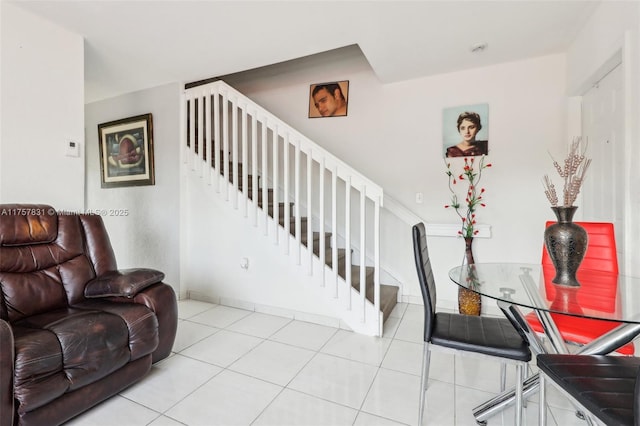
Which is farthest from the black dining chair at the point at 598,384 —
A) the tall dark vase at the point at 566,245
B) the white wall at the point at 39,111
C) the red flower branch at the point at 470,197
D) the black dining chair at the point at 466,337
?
the white wall at the point at 39,111

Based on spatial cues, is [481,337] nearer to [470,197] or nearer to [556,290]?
[556,290]

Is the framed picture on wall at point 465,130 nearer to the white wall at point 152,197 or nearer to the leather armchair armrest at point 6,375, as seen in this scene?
the white wall at point 152,197

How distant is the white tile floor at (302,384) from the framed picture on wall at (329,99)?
8.02ft

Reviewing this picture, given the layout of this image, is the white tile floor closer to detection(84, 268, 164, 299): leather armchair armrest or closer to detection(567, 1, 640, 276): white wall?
detection(84, 268, 164, 299): leather armchair armrest

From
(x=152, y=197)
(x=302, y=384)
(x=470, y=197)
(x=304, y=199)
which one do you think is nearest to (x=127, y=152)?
(x=152, y=197)

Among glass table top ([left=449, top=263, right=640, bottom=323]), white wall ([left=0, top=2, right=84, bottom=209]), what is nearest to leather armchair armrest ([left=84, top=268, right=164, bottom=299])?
white wall ([left=0, top=2, right=84, bottom=209])

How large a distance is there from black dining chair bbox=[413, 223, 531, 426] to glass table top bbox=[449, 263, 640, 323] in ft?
0.64

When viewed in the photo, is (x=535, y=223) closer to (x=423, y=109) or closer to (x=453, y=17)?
(x=423, y=109)

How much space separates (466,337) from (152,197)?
3446 millimetres

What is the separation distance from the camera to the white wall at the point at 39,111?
2043 millimetres

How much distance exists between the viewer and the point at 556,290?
1.32m

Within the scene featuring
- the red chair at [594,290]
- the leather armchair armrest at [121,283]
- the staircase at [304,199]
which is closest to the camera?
the red chair at [594,290]

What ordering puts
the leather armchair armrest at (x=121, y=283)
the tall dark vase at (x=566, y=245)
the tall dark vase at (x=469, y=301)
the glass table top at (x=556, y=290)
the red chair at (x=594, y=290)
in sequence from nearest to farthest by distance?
the glass table top at (x=556, y=290), the red chair at (x=594, y=290), the tall dark vase at (x=566, y=245), the leather armchair armrest at (x=121, y=283), the tall dark vase at (x=469, y=301)

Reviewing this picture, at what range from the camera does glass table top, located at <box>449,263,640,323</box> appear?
1.07 m
